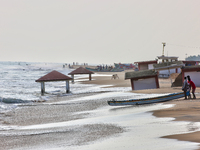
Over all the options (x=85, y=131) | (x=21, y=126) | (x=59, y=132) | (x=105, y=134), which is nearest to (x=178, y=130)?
(x=105, y=134)

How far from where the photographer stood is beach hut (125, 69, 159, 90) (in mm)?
30328

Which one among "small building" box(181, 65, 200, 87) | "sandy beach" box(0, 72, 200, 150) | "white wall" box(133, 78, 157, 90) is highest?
"small building" box(181, 65, 200, 87)

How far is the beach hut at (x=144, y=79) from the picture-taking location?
3033cm

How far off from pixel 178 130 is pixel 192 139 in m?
1.59

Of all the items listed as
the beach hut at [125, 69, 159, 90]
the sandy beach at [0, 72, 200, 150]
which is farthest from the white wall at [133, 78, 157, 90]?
the sandy beach at [0, 72, 200, 150]

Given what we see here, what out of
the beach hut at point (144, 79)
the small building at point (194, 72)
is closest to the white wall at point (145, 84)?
the beach hut at point (144, 79)

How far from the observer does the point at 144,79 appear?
101ft

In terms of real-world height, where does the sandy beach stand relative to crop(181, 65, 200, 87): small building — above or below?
below

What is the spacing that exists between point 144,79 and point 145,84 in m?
0.57

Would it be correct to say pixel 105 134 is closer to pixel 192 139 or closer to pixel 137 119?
pixel 137 119

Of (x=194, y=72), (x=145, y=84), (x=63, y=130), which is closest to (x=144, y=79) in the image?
(x=145, y=84)

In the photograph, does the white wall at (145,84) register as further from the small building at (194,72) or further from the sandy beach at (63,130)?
the sandy beach at (63,130)

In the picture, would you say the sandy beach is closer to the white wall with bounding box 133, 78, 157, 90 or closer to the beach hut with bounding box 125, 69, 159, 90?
the beach hut with bounding box 125, 69, 159, 90

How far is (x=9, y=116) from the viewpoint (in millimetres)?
17703
